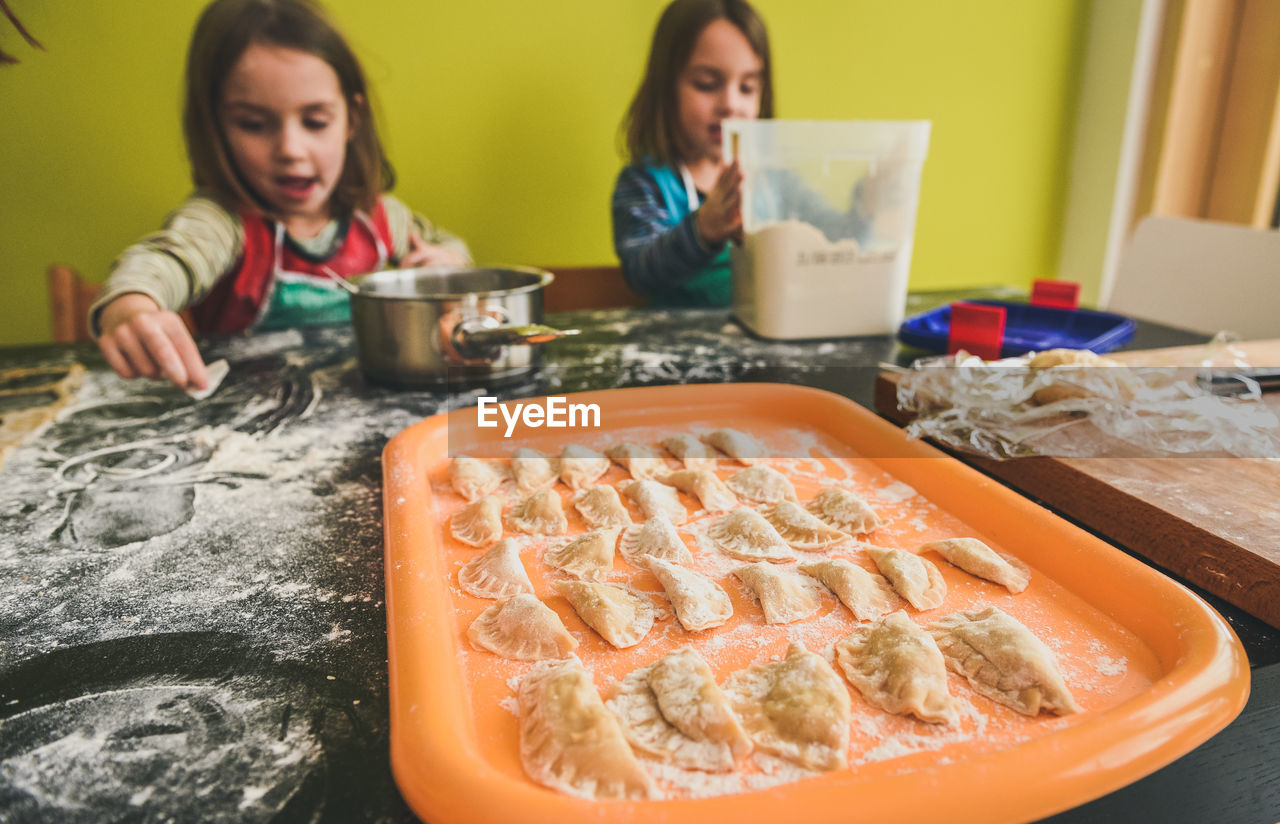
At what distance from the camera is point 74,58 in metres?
1.87

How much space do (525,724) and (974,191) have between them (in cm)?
300

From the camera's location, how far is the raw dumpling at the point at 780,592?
0.60 m

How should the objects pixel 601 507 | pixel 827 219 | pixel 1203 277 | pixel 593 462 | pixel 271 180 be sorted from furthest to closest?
1. pixel 1203 277
2. pixel 271 180
3. pixel 827 219
4. pixel 593 462
5. pixel 601 507

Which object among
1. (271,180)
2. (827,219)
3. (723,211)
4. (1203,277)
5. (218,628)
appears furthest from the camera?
(1203,277)

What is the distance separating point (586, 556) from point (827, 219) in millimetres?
910

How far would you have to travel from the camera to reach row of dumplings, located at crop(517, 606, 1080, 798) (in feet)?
1.41

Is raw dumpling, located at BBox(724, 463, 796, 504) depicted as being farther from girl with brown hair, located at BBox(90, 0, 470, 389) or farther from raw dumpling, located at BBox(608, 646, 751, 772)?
girl with brown hair, located at BBox(90, 0, 470, 389)

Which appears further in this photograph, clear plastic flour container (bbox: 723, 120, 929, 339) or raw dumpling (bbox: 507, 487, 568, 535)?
clear plastic flour container (bbox: 723, 120, 929, 339)

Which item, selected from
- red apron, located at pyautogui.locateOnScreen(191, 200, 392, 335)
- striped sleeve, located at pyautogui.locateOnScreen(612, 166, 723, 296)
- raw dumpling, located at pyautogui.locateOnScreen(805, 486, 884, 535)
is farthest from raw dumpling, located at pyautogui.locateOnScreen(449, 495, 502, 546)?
red apron, located at pyautogui.locateOnScreen(191, 200, 392, 335)

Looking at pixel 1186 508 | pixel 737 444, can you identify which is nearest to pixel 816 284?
pixel 737 444

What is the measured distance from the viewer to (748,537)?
0.72 metres

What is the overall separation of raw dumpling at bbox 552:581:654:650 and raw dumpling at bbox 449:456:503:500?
22 centimetres

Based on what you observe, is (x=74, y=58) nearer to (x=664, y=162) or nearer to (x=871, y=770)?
(x=664, y=162)

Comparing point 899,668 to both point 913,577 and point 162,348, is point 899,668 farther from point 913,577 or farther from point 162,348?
point 162,348
